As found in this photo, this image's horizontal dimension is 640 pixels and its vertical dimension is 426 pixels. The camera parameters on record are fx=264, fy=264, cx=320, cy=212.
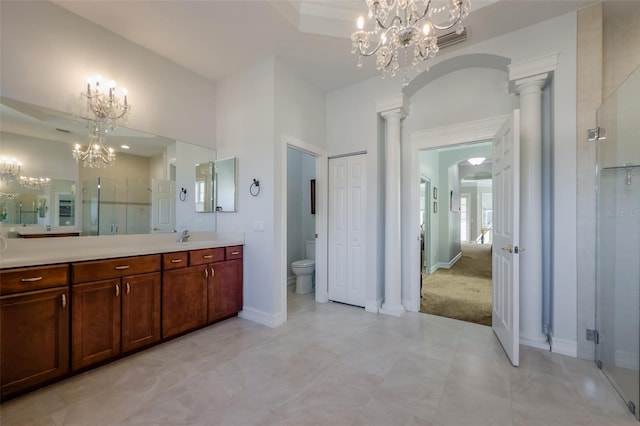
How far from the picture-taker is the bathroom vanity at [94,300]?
1.68m

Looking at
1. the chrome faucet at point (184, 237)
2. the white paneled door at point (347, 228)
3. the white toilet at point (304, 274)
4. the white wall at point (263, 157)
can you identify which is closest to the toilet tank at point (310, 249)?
the white toilet at point (304, 274)

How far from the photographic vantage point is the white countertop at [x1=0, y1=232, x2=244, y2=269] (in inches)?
71.0

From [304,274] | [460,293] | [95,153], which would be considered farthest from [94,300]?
[460,293]

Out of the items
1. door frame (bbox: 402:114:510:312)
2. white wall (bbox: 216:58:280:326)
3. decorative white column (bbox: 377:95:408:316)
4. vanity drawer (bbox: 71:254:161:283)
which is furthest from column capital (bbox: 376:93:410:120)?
vanity drawer (bbox: 71:254:161:283)

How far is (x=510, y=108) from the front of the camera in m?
2.78

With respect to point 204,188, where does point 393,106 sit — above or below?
above

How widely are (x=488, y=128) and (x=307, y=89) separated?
219cm

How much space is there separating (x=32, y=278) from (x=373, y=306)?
3.10m

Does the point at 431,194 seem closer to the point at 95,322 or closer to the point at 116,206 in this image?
the point at 116,206

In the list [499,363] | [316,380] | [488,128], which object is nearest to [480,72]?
[488,128]

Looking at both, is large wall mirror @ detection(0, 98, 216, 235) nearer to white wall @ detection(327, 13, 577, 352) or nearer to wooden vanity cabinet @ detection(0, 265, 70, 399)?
wooden vanity cabinet @ detection(0, 265, 70, 399)

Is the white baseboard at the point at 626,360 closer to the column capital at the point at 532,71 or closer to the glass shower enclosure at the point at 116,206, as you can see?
the column capital at the point at 532,71

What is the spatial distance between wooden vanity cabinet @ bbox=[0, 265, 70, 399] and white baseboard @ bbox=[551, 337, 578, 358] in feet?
12.7

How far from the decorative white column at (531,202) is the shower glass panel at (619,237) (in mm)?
380
